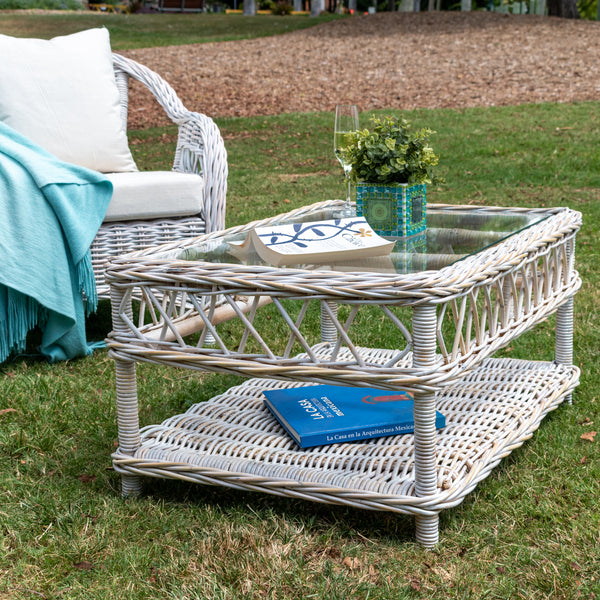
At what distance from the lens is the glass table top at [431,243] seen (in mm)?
1728

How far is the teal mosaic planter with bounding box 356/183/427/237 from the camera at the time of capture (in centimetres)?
211

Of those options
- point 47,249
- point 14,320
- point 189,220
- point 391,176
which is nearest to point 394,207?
point 391,176

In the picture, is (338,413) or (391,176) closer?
(338,413)

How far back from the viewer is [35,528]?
5.81 ft

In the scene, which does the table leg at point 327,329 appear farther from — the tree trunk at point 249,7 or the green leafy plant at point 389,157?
the tree trunk at point 249,7

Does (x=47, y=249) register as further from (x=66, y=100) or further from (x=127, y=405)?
(x=127, y=405)

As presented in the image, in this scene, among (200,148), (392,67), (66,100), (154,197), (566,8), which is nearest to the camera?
(154,197)

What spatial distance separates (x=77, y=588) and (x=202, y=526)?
1.01 feet

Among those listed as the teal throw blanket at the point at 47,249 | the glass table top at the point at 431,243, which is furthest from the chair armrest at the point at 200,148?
the glass table top at the point at 431,243

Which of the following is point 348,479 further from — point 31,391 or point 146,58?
point 146,58

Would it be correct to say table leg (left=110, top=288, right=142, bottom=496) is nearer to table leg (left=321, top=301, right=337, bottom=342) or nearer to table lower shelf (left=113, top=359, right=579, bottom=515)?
table lower shelf (left=113, top=359, right=579, bottom=515)

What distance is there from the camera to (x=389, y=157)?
2127mm

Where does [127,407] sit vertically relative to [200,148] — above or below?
below

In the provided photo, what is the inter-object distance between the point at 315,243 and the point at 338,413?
0.45 m
